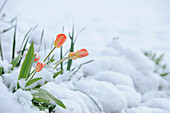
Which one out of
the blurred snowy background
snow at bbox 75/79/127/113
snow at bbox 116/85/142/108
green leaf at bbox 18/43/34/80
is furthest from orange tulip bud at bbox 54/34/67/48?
the blurred snowy background

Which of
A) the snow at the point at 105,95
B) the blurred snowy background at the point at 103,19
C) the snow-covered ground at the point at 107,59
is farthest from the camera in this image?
the blurred snowy background at the point at 103,19

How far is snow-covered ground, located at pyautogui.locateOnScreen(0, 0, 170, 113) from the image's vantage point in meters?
0.69

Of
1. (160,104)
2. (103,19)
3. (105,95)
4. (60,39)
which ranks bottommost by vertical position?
(160,104)

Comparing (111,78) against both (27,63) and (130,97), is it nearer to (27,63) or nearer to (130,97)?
(130,97)

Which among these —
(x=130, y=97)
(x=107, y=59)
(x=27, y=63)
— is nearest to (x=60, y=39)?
(x=27, y=63)

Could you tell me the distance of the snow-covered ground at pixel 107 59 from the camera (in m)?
0.69

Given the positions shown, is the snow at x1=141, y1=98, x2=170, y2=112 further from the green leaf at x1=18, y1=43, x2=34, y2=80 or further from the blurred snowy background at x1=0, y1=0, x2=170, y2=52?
the blurred snowy background at x1=0, y1=0, x2=170, y2=52

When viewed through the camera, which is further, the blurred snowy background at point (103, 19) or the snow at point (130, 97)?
the blurred snowy background at point (103, 19)

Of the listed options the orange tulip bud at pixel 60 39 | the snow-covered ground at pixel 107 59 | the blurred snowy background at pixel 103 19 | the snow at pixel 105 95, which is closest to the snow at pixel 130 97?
the snow-covered ground at pixel 107 59

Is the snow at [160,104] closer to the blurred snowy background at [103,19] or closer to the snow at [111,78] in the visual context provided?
the snow at [111,78]

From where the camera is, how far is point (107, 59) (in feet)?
5.43

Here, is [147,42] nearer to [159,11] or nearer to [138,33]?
[138,33]

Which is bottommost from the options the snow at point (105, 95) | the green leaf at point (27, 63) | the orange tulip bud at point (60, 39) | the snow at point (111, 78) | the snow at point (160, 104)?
the snow at point (160, 104)

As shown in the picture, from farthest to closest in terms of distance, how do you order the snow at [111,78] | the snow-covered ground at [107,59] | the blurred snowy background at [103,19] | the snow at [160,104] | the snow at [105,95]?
the blurred snowy background at [103,19], the snow at [111,78], the snow at [160,104], the snow at [105,95], the snow-covered ground at [107,59]
